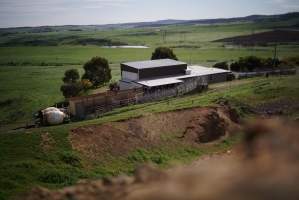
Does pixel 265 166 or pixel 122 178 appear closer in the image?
pixel 265 166

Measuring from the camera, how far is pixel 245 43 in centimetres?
13925

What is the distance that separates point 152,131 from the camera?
3391 cm

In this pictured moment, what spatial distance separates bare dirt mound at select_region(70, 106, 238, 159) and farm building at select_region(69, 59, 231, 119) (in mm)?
8132

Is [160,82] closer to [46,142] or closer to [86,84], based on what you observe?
[86,84]

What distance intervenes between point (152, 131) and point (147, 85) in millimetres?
16437

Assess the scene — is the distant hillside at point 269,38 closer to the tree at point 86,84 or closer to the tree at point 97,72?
the tree at point 97,72

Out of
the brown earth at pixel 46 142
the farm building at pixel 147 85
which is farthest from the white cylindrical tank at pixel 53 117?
the brown earth at pixel 46 142

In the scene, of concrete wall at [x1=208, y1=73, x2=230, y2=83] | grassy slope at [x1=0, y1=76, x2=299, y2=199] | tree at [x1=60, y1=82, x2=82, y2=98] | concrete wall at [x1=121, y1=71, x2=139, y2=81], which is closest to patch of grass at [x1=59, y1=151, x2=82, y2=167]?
grassy slope at [x1=0, y1=76, x2=299, y2=199]

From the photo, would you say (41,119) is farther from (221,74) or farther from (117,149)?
(221,74)

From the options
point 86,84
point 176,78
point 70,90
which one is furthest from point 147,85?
point 86,84

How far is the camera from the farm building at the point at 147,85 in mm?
41938

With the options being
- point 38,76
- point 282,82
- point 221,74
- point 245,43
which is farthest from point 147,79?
point 245,43

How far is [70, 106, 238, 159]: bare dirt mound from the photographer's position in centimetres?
3078

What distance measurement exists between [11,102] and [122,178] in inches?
1724
